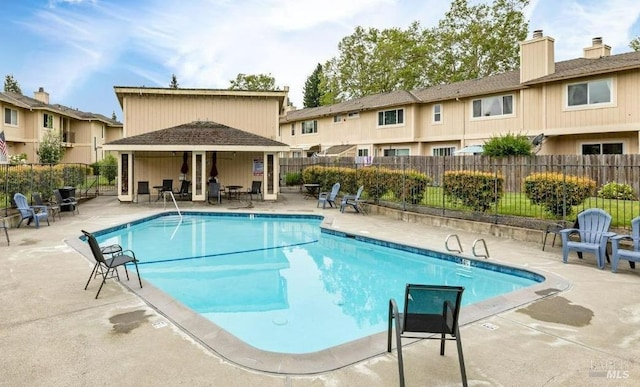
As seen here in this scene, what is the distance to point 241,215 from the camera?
664 inches

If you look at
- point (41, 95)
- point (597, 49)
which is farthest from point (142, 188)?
point (41, 95)

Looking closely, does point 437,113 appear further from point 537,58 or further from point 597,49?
point 597,49

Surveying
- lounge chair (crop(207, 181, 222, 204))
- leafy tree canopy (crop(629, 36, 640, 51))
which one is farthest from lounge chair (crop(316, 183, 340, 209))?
leafy tree canopy (crop(629, 36, 640, 51))

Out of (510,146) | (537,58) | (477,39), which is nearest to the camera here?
(510,146)

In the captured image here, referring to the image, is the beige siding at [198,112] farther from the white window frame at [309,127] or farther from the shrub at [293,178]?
the white window frame at [309,127]

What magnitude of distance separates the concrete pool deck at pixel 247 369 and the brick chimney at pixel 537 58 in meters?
16.1

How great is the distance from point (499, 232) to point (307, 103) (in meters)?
59.7

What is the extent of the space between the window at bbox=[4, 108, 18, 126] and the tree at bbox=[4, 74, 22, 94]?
155ft

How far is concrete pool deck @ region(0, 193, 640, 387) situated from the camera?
378 centimetres

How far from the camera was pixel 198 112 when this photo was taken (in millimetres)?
22312

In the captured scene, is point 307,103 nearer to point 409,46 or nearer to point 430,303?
point 409,46

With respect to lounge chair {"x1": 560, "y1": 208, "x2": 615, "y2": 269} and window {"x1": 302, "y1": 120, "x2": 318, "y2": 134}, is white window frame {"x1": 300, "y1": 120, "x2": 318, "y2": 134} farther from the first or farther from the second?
lounge chair {"x1": 560, "y1": 208, "x2": 615, "y2": 269}

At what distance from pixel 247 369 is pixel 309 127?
32662 millimetres

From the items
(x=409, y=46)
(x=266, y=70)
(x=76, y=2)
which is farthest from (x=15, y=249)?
(x=266, y=70)
